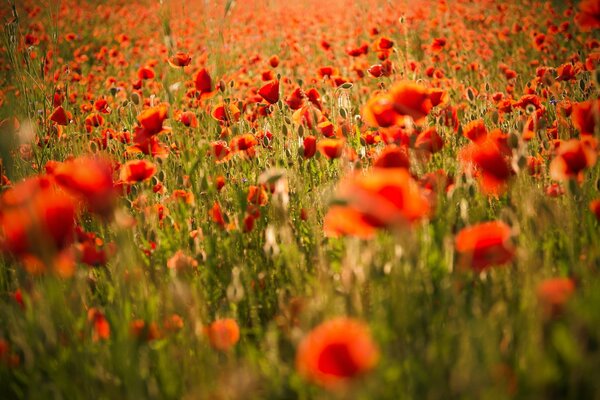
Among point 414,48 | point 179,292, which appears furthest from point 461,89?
point 179,292

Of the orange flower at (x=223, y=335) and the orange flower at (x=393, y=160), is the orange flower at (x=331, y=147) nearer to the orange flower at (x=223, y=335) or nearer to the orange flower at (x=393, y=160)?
the orange flower at (x=393, y=160)

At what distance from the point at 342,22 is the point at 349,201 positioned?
8165 millimetres

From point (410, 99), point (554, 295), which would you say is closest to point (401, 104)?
point (410, 99)

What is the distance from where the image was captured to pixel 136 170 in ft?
5.87

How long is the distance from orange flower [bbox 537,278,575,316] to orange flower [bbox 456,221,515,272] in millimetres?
111

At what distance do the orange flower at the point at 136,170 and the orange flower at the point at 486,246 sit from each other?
118 cm

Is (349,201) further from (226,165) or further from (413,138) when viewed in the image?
(226,165)

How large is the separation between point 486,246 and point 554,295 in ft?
0.59

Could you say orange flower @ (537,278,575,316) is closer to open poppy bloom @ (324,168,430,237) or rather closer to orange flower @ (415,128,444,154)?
open poppy bloom @ (324,168,430,237)

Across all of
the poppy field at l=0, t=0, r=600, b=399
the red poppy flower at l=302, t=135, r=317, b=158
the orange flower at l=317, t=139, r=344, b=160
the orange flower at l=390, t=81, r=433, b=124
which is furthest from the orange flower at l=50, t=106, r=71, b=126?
the orange flower at l=390, t=81, r=433, b=124

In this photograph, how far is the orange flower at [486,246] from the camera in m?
1.06

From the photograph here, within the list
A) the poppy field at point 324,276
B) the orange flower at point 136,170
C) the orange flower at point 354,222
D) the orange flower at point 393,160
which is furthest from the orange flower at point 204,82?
the orange flower at point 354,222

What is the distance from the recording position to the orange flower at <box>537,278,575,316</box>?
93 cm

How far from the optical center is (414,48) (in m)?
5.54
